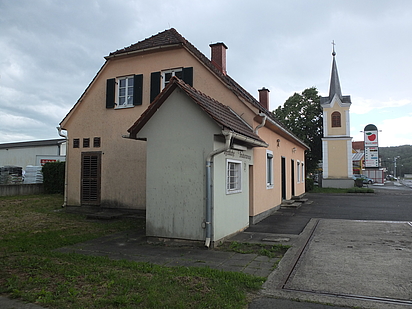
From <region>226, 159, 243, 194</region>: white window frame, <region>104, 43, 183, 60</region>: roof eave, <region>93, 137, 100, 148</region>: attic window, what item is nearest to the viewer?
<region>226, 159, 243, 194</region>: white window frame

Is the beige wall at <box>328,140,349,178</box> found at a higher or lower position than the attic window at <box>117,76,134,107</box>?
lower

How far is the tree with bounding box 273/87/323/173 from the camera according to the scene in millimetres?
36688

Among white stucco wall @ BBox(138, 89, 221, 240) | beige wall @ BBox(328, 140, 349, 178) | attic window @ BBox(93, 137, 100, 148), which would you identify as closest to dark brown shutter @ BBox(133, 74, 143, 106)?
attic window @ BBox(93, 137, 100, 148)

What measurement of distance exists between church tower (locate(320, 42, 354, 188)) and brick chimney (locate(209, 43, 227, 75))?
2303cm

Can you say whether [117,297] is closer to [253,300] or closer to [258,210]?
[253,300]

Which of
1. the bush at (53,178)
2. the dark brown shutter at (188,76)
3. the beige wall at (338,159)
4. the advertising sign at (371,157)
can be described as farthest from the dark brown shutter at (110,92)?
the advertising sign at (371,157)

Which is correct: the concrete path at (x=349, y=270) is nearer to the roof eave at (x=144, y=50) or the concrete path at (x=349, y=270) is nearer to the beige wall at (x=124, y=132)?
the beige wall at (x=124, y=132)

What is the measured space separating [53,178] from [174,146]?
15860 millimetres

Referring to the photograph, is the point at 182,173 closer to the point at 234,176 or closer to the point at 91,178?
the point at 234,176

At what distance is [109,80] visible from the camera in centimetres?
1327

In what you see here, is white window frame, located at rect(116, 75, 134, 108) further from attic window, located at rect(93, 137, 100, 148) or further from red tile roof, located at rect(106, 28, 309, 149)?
attic window, located at rect(93, 137, 100, 148)

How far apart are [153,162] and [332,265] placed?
180 inches

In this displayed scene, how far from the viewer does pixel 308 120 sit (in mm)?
37219

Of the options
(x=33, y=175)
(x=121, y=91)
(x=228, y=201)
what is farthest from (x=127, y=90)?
(x=33, y=175)
